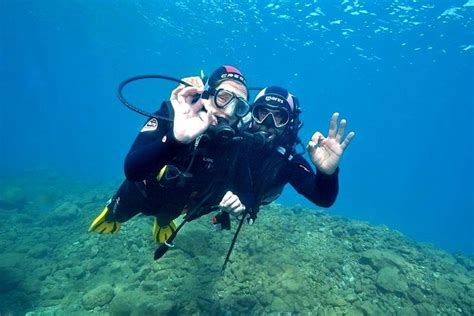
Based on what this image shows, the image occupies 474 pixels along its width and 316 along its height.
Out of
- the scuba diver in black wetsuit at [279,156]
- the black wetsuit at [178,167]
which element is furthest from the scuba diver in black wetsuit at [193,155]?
the scuba diver in black wetsuit at [279,156]

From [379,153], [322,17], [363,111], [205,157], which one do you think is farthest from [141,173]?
[379,153]

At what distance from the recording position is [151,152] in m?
3.61

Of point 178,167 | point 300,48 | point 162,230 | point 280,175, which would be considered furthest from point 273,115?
point 300,48

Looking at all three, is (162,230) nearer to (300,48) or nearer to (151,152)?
(151,152)

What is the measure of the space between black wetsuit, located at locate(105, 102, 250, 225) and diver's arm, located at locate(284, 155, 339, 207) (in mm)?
900

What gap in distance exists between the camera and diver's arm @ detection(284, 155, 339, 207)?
175 inches

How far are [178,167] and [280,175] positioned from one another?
1.68 metres

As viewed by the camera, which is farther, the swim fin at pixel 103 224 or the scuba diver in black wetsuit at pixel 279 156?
the swim fin at pixel 103 224

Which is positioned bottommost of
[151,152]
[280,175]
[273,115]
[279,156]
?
[151,152]

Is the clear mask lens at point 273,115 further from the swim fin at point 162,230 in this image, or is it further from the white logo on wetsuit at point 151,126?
the swim fin at point 162,230

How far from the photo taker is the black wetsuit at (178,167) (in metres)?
3.67

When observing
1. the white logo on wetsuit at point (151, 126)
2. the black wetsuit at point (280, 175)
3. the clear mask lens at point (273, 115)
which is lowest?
the white logo on wetsuit at point (151, 126)

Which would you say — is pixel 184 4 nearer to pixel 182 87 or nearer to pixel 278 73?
pixel 278 73

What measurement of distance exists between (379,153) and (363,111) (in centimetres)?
6455
